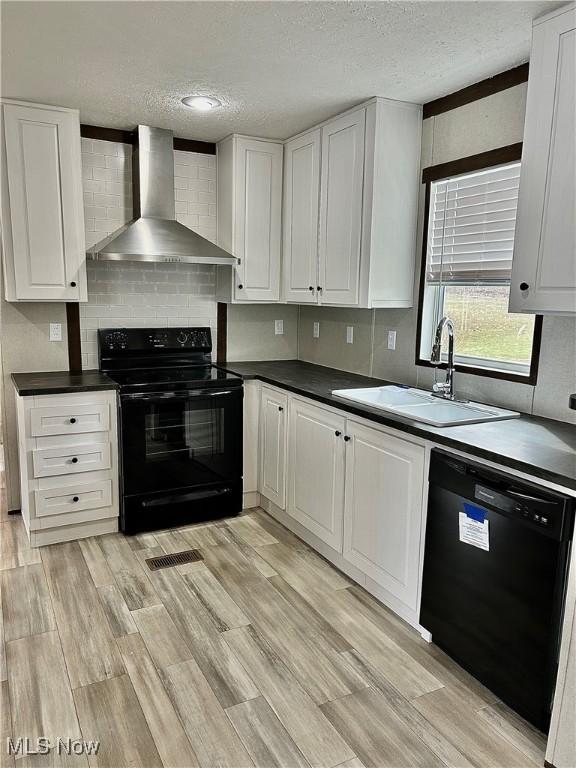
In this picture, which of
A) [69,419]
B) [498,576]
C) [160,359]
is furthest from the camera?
[160,359]

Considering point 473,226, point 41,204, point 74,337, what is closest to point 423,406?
point 473,226

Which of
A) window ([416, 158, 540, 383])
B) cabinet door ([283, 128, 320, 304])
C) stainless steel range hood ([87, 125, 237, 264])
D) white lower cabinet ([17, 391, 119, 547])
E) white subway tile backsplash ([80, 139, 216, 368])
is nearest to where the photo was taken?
window ([416, 158, 540, 383])

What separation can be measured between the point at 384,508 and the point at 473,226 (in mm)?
1499

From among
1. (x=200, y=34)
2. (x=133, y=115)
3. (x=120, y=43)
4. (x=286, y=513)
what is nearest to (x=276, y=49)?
(x=200, y=34)

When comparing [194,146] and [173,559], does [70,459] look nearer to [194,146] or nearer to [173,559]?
[173,559]

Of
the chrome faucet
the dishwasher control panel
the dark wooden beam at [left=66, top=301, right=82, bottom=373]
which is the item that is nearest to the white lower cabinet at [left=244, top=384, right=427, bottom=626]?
the dishwasher control panel

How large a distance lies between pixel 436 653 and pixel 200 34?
8.83 ft

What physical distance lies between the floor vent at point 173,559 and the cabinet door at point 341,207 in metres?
1.69

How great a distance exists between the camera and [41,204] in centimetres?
325

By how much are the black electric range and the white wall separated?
849mm

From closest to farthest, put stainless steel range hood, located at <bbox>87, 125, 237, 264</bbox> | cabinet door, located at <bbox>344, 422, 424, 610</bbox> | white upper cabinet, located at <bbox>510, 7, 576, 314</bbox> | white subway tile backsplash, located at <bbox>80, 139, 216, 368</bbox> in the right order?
white upper cabinet, located at <bbox>510, 7, 576, 314</bbox> → cabinet door, located at <bbox>344, 422, 424, 610</bbox> → stainless steel range hood, located at <bbox>87, 125, 237, 264</bbox> → white subway tile backsplash, located at <bbox>80, 139, 216, 368</bbox>

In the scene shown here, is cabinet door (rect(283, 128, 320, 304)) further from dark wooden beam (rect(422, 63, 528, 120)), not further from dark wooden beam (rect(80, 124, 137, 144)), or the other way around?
dark wooden beam (rect(80, 124, 137, 144))

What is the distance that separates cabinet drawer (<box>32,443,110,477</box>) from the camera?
3139mm

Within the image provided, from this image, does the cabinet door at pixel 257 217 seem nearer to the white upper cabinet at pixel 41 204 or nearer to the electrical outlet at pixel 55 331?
the white upper cabinet at pixel 41 204
